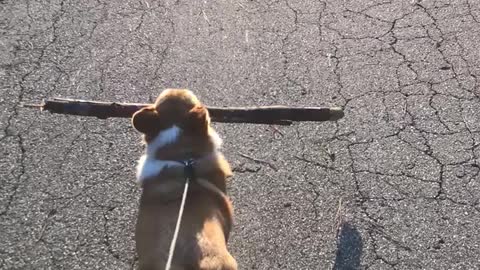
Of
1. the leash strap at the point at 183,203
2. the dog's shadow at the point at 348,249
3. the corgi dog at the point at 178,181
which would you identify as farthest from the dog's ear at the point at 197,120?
the dog's shadow at the point at 348,249

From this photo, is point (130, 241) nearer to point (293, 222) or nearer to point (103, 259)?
point (103, 259)

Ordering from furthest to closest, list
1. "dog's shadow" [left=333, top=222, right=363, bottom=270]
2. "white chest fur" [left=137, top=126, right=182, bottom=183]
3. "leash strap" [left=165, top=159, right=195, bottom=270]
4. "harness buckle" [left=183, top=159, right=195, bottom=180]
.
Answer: "dog's shadow" [left=333, top=222, right=363, bottom=270] < "white chest fur" [left=137, top=126, right=182, bottom=183] < "harness buckle" [left=183, top=159, right=195, bottom=180] < "leash strap" [left=165, top=159, right=195, bottom=270]

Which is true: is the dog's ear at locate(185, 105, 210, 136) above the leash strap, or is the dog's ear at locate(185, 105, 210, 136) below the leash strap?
above

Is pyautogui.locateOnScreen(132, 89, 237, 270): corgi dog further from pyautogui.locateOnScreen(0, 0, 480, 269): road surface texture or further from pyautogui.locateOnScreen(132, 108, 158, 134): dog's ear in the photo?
pyautogui.locateOnScreen(0, 0, 480, 269): road surface texture

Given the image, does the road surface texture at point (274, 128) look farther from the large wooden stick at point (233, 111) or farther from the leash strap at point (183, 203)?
the leash strap at point (183, 203)

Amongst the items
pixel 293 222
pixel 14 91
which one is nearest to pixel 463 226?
pixel 293 222

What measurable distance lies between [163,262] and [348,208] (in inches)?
55.3

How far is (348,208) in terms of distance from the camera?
145 inches

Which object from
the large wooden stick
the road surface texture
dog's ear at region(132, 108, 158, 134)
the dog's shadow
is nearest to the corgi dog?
dog's ear at region(132, 108, 158, 134)

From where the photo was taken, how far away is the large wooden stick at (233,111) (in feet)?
11.6

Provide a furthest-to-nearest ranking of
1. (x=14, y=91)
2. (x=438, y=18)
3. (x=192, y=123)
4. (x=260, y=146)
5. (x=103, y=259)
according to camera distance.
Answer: (x=438, y=18) → (x=14, y=91) → (x=260, y=146) → (x=103, y=259) → (x=192, y=123)

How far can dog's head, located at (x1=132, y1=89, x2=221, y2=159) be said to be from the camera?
3162 millimetres

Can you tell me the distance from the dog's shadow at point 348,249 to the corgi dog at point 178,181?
683 mm

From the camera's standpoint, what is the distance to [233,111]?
11.8ft
